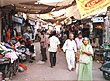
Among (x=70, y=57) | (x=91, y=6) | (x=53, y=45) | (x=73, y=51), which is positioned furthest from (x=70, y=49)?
(x=91, y=6)

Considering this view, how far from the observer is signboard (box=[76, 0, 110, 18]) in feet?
18.7

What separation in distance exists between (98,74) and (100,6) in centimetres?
342

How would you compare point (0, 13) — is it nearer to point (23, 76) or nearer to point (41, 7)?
point (41, 7)

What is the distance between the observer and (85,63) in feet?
20.9

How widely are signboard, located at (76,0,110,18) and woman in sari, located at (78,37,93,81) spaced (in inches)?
37.2

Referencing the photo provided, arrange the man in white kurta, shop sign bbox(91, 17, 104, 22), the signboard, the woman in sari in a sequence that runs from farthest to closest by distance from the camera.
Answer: shop sign bbox(91, 17, 104, 22) → the man in white kurta → the woman in sari → the signboard

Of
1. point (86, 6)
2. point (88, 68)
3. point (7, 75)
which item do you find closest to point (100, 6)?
point (86, 6)

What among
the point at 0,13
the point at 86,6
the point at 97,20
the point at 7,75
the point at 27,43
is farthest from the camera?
the point at 97,20

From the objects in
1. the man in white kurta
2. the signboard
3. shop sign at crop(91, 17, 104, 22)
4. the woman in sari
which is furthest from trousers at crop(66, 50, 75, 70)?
shop sign at crop(91, 17, 104, 22)

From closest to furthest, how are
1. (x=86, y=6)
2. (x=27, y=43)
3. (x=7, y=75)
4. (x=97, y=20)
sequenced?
(x=86, y=6) < (x=7, y=75) < (x=27, y=43) < (x=97, y=20)

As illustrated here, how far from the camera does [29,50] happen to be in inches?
436

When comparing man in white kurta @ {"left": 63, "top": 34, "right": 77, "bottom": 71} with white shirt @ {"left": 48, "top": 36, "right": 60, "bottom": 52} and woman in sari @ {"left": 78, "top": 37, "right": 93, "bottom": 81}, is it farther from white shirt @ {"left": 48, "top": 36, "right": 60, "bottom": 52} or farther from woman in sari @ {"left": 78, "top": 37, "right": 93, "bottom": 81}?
woman in sari @ {"left": 78, "top": 37, "right": 93, "bottom": 81}

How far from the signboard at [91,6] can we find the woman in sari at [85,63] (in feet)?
3.10

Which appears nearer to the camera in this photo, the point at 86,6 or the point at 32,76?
the point at 86,6
